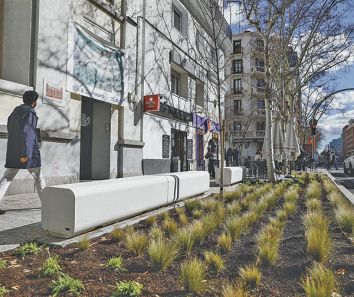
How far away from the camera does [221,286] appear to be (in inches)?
115

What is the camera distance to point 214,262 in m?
3.36

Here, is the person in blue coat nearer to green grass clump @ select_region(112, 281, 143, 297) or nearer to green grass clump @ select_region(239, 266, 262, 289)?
green grass clump @ select_region(112, 281, 143, 297)

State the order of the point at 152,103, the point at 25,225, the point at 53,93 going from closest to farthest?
the point at 25,225 < the point at 53,93 < the point at 152,103

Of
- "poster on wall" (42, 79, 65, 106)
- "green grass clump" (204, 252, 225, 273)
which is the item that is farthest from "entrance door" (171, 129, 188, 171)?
"green grass clump" (204, 252, 225, 273)

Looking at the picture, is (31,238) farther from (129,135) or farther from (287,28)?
(287,28)

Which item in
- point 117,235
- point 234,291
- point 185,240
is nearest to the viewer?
point 234,291

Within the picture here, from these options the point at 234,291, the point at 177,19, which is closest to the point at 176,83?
the point at 177,19

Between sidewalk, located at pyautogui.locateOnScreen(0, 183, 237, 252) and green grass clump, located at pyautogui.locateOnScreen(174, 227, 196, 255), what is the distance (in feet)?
3.75

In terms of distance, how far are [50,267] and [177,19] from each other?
16.5 m

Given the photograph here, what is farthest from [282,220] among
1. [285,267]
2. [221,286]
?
[221,286]

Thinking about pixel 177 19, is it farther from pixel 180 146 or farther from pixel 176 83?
pixel 180 146

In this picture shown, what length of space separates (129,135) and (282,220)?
7875mm

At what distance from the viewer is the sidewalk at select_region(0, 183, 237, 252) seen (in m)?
4.16

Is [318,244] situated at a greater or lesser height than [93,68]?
lesser
